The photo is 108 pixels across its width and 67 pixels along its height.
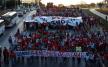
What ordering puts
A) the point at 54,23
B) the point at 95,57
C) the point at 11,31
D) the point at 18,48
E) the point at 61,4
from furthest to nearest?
the point at 61,4
the point at 54,23
the point at 11,31
the point at 18,48
the point at 95,57

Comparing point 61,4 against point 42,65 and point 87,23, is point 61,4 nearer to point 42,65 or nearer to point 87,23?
point 87,23

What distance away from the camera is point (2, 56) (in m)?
31.3

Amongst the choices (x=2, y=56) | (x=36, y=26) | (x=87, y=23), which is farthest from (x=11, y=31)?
(x=2, y=56)

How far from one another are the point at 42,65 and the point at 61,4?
280 ft

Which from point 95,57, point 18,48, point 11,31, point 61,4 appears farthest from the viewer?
point 61,4

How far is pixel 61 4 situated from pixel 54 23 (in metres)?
56.8

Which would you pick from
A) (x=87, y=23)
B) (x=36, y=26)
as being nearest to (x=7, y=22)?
(x=36, y=26)

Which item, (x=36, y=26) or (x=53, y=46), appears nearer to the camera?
(x=53, y=46)

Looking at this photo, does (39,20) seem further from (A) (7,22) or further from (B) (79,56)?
(B) (79,56)

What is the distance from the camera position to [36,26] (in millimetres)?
56125

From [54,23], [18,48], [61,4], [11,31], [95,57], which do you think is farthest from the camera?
[61,4]

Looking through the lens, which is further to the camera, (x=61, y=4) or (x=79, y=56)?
(x=61, y=4)

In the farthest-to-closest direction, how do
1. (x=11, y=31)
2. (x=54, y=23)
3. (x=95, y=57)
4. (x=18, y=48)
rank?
(x=54, y=23) < (x=11, y=31) < (x=18, y=48) < (x=95, y=57)

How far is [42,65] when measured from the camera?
29.1 m
